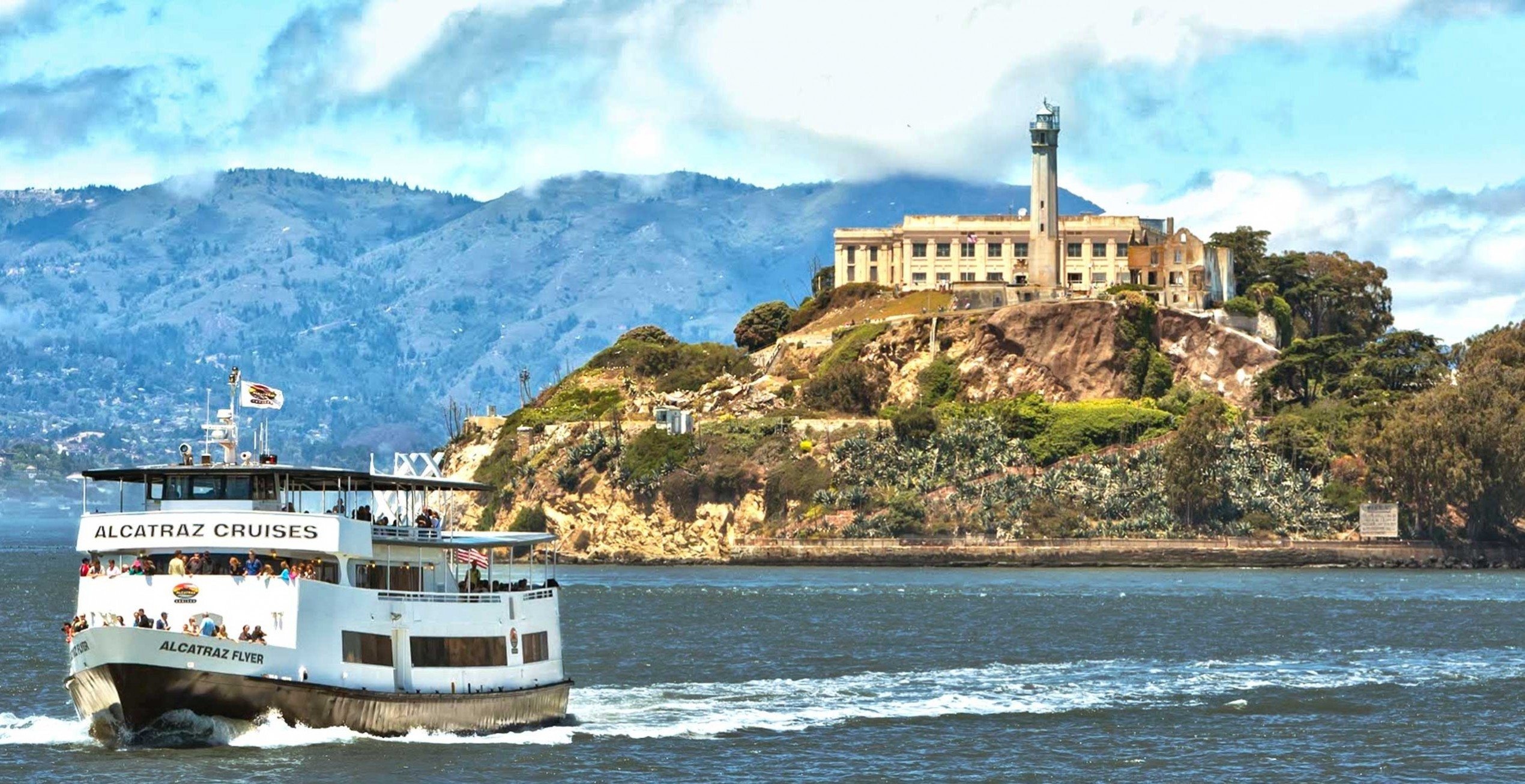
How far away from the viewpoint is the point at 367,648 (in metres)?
54.0

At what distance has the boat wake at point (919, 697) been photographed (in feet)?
181

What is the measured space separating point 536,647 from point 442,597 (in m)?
4.14

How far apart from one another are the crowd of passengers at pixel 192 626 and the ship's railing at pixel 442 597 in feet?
11.5

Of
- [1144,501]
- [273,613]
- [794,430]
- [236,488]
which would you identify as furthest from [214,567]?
[794,430]

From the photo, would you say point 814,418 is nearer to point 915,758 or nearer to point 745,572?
point 745,572

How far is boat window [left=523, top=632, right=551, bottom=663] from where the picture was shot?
59.4m

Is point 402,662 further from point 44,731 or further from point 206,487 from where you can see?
point 44,731

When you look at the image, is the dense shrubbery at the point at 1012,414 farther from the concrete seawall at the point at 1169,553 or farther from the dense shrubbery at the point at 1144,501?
the concrete seawall at the point at 1169,553

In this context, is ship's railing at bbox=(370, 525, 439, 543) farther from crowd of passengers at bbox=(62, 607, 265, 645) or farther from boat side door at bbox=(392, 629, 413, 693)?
crowd of passengers at bbox=(62, 607, 265, 645)

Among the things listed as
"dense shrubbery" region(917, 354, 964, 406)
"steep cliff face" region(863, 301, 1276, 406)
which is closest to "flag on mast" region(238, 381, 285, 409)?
"dense shrubbery" region(917, 354, 964, 406)

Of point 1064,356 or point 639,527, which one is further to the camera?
point 1064,356

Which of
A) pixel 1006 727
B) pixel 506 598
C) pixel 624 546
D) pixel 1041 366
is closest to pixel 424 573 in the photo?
pixel 506 598

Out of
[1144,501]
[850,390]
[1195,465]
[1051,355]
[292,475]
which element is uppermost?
[1051,355]

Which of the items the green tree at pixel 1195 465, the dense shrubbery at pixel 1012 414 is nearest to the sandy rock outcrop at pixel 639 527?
the dense shrubbery at pixel 1012 414
